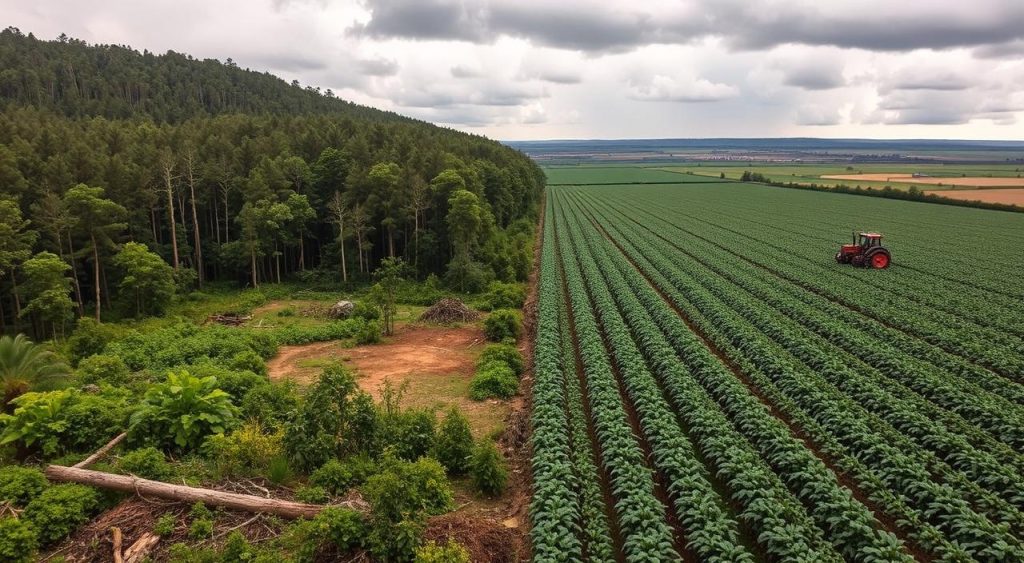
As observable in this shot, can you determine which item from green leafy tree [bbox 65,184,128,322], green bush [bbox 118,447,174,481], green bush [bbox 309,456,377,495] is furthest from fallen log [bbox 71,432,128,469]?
green leafy tree [bbox 65,184,128,322]

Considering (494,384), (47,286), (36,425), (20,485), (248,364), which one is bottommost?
(494,384)

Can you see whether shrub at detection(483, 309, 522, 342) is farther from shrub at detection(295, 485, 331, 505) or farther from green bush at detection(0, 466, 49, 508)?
green bush at detection(0, 466, 49, 508)

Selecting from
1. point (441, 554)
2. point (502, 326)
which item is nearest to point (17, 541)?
point (441, 554)

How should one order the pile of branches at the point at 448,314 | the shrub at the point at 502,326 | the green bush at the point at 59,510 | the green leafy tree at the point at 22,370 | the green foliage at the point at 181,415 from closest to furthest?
1. the green bush at the point at 59,510
2. the green foliage at the point at 181,415
3. the green leafy tree at the point at 22,370
4. the shrub at the point at 502,326
5. the pile of branches at the point at 448,314

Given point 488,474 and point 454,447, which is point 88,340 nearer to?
→ point 454,447

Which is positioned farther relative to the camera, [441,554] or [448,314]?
[448,314]

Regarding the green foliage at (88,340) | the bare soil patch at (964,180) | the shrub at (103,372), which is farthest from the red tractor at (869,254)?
the bare soil patch at (964,180)

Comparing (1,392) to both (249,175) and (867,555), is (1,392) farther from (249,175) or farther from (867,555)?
(249,175)

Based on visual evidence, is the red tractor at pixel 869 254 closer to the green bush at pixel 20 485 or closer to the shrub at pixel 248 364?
the shrub at pixel 248 364
